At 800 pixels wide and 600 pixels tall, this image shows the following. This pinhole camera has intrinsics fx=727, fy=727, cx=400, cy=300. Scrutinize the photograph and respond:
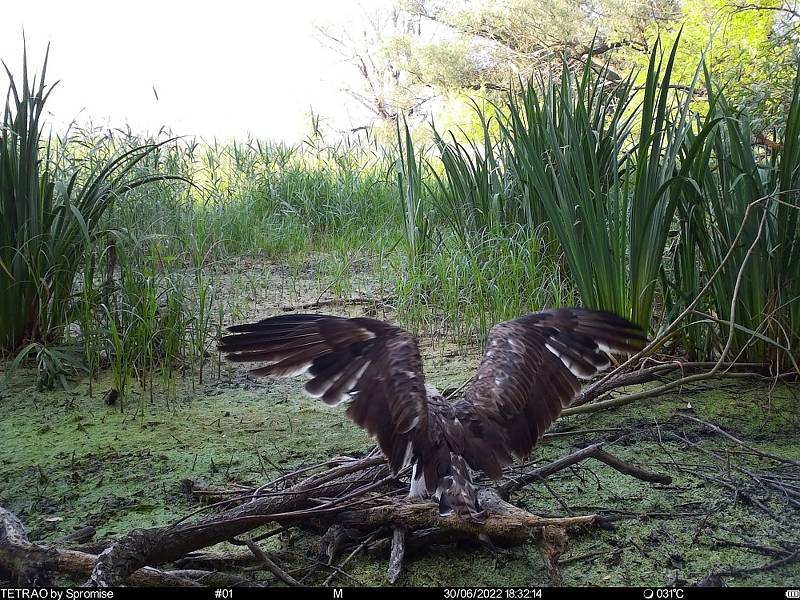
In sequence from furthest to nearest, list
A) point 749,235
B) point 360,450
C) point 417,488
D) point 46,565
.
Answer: point 749,235
point 360,450
point 417,488
point 46,565

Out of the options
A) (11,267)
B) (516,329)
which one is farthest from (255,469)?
(11,267)

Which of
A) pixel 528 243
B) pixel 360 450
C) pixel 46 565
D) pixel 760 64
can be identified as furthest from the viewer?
pixel 760 64

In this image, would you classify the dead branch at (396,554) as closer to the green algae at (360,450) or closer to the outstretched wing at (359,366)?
the green algae at (360,450)

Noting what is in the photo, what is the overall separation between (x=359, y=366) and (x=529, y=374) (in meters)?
0.49

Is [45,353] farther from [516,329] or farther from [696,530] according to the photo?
[696,530]

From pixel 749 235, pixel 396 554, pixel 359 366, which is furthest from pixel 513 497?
pixel 749 235

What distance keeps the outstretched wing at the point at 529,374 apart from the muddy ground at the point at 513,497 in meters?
0.26

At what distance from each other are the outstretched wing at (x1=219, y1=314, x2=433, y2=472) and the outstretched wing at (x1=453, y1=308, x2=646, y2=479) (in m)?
0.19

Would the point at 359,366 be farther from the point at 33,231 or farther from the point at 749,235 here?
the point at 33,231

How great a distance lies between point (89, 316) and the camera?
3.26m

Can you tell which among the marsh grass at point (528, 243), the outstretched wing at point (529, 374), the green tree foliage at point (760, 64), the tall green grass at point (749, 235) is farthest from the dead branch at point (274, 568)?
the green tree foliage at point (760, 64)

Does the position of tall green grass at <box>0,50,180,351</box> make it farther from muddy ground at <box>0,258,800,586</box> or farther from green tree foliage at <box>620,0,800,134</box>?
green tree foliage at <box>620,0,800,134</box>

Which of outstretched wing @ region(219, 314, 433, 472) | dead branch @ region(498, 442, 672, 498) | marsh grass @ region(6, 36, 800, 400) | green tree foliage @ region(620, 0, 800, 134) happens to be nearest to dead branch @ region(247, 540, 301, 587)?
outstretched wing @ region(219, 314, 433, 472)

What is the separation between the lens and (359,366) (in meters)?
1.97
